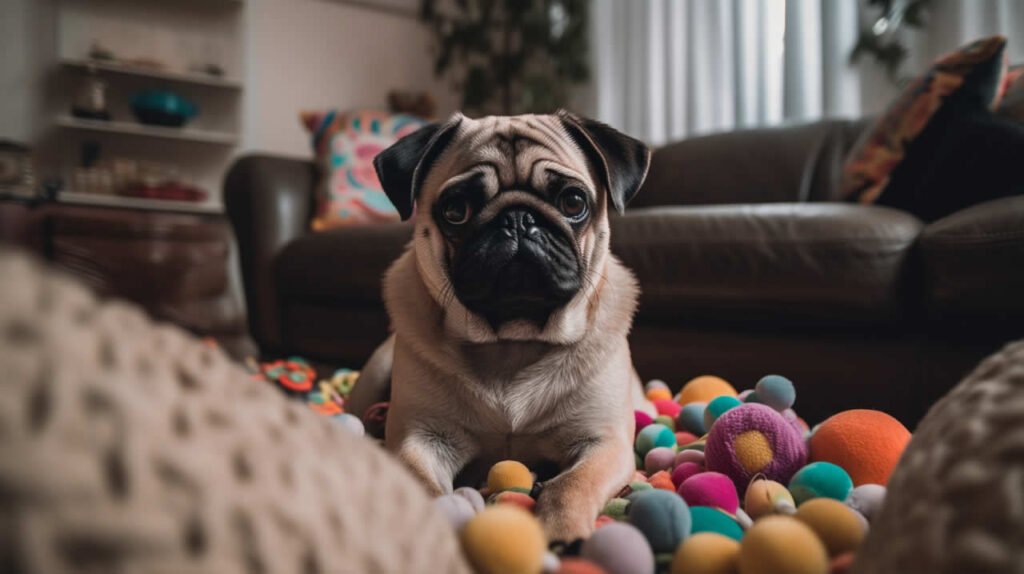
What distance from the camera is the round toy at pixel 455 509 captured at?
0.70m

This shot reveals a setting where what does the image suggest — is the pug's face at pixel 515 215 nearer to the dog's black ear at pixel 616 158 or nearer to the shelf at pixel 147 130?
the dog's black ear at pixel 616 158

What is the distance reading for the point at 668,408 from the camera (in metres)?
1.53

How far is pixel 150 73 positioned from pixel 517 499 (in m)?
4.65

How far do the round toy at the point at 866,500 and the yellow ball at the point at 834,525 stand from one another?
6.2 inches

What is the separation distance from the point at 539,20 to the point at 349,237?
9.57 ft

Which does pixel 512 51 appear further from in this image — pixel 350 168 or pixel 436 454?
pixel 436 454

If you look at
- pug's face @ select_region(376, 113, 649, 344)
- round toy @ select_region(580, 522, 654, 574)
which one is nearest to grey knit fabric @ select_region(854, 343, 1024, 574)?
round toy @ select_region(580, 522, 654, 574)

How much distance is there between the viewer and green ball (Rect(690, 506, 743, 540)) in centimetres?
71

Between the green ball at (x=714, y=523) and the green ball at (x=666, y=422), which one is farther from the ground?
the green ball at (x=714, y=523)

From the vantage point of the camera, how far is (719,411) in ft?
4.04

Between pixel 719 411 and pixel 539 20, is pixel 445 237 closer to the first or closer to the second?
A: pixel 719 411

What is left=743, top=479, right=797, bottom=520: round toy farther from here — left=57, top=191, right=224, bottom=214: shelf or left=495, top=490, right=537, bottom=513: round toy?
left=57, top=191, right=224, bottom=214: shelf

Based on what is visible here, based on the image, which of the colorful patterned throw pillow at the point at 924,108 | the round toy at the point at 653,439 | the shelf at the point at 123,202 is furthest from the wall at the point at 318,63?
the round toy at the point at 653,439

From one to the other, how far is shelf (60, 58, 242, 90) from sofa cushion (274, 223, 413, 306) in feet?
7.82
